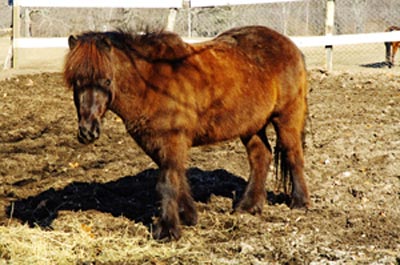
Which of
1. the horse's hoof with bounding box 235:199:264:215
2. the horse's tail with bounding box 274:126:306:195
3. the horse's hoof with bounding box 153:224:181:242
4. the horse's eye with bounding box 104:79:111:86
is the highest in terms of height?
the horse's eye with bounding box 104:79:111:86

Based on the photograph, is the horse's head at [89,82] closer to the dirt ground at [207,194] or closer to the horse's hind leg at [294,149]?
the dirt ground at [207,194]

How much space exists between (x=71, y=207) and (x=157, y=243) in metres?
1.34

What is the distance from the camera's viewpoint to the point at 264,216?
5.92 m

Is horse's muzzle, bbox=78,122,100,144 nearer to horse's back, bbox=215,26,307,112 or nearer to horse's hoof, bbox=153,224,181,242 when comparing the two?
horse's hoof, bbox=153,224,181,242

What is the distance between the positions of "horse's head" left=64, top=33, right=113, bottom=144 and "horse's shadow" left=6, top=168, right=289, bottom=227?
122 cm

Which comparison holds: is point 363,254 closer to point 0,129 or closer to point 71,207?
point 71,207

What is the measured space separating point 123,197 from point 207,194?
2.77ft

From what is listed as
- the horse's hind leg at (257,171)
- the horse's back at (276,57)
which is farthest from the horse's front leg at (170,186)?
the horse's back at (276,57)

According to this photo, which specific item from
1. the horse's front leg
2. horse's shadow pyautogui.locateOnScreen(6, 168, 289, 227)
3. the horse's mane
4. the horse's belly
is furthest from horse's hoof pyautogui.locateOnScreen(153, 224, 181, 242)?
the horse's mane

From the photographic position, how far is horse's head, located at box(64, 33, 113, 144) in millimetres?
4707

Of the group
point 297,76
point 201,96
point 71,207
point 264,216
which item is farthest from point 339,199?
point 71,207

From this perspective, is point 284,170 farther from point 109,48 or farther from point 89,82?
point 89,82

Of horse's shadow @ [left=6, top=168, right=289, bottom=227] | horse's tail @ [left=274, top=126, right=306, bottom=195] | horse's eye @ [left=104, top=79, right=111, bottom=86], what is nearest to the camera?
horse's eye @ [left=104, top=79, right=111, bottom=86]

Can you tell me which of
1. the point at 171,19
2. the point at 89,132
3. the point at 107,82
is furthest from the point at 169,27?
the point at 89,132
